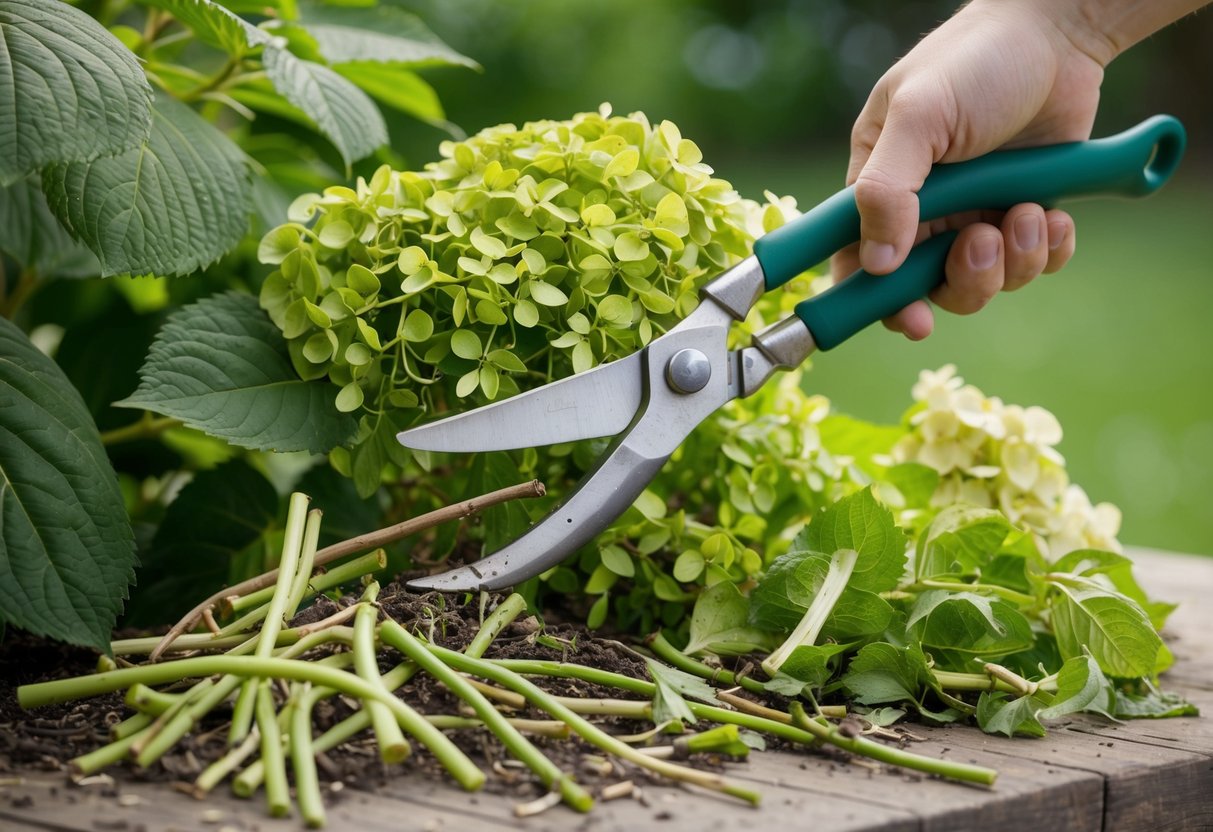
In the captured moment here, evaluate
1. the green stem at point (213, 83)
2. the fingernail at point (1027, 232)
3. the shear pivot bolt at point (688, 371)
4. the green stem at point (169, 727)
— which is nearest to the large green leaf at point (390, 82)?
the green stem at point (213, 83)

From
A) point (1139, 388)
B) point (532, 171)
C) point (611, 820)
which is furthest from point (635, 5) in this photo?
point (611, 820)

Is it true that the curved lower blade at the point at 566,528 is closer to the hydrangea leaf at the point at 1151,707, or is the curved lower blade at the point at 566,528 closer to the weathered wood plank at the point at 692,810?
the weathered wood plank at the point at 692,810

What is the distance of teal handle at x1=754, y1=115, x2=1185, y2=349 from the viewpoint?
34.9 inches

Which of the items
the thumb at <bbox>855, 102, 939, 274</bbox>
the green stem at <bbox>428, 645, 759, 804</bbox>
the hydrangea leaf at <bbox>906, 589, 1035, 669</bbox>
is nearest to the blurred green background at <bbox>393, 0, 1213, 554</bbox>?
the thumb at <bbox>855, 102, 939, 274</bbox>

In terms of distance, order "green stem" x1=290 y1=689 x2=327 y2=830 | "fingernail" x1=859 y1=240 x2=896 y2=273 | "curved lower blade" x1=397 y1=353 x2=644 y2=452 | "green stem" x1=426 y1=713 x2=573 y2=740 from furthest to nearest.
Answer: "fingernail" x1=859 y1=240 x2=896 y2=273 → "curved lower blade" x1=397 y1=353 x2=644 y2=452 → "green stem" x1=426 y1=713 x2=573 y2=740 → "green stem" x1=290 y1=689 x2=327 y2=830

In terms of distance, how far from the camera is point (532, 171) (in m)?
0.95

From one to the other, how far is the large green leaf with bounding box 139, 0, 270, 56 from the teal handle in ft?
1.57

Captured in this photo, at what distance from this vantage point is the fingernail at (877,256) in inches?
34.9

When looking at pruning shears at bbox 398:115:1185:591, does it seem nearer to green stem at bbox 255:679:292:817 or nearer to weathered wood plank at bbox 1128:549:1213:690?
green stem at bbox 255:679:292:817

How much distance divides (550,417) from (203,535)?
1.42 ft

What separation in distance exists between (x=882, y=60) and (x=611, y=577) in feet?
24.3

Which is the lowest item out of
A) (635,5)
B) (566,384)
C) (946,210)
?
(566,384)

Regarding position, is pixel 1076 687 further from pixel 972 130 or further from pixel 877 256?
pixel 972 130

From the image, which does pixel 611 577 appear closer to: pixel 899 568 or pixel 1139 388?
pixel 899 568
